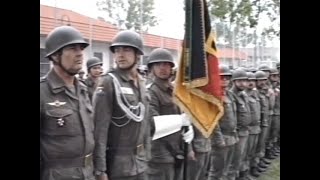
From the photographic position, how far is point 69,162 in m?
1.58

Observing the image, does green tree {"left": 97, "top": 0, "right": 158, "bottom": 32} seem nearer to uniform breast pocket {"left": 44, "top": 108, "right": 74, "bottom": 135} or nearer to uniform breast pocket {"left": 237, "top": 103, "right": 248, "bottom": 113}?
uniform breast pocket {"left": 44, "top": 108, "right": 74, "bottom": 135}

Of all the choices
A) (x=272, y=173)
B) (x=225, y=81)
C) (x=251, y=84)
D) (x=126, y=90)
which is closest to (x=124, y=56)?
(x=126, y=90)

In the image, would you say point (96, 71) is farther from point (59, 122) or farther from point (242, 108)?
point (242, 108)

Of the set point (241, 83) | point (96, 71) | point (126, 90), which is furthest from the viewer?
point (241, 83)

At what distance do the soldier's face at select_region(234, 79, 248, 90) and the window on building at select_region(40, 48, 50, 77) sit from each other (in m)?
1.21

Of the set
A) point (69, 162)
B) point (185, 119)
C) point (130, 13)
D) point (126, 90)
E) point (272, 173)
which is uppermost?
point (130, 13)

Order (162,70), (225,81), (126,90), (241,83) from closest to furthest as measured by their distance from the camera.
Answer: (126,90)
(162,70)
(225,81)
(241,83)

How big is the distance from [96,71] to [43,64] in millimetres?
220

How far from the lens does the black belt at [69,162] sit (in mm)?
1524

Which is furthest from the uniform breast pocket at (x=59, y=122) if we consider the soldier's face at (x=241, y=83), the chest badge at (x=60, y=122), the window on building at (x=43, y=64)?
the soldier's face at (x=241, y=83)

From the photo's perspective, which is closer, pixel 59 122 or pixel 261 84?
pixel 59 122

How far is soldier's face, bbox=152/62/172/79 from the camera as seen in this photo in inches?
75.9

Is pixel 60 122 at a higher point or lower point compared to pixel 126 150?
higher

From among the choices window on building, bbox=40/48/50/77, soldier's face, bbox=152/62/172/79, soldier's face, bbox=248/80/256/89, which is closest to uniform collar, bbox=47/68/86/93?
window on building, bbox=40/48/50/77
